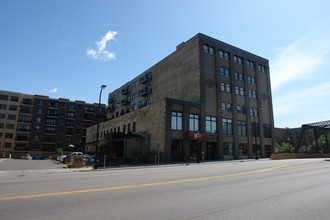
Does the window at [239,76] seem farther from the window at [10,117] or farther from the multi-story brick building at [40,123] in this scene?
the window at [10,117]

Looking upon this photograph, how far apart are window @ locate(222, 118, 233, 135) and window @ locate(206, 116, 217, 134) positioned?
2.07 meters

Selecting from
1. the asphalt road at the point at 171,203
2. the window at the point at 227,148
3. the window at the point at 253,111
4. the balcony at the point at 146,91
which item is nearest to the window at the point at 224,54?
the window at the point at 253,111

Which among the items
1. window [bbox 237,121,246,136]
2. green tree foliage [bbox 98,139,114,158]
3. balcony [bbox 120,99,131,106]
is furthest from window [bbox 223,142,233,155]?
balcony [bbox 120,99,131,106]

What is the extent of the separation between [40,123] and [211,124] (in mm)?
63365

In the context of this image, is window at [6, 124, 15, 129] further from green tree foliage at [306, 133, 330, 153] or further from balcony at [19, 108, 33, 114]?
green tree foliage at [306, 133, 330, 153]

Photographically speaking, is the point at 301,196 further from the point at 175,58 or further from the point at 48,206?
the point at 175,58

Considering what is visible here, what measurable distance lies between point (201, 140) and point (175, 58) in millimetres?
18424

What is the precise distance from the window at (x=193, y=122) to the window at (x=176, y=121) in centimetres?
187

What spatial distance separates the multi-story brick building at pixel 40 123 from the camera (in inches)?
2891

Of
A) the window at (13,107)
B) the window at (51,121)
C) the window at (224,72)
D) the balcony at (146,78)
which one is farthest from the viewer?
the window at (51,121)

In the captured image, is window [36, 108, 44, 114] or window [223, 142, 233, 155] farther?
window [36, 108, 44, 114]

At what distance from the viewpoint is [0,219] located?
516 cm

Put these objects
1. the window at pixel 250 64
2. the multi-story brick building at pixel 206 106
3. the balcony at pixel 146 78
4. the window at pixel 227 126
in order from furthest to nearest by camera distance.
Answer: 1. the balcony at pixel 146 78
2. the window at pixel 250 64
3. the window at pixel 227 126
4. the multi-story brick building at pixel 206 106

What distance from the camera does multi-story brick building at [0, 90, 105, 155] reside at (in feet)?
241
